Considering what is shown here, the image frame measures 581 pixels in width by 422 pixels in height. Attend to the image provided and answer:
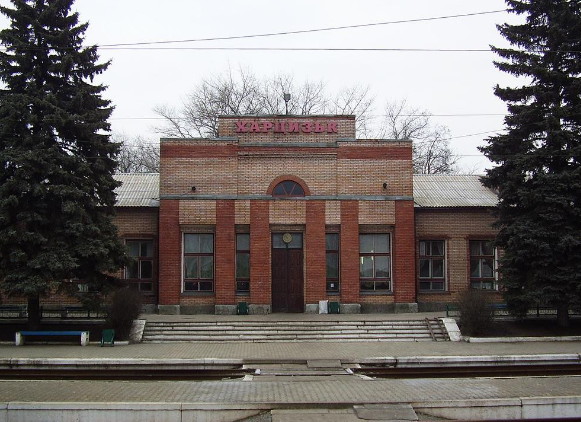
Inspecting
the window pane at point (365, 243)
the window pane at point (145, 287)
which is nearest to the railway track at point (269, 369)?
the window pane at point (365, 243)

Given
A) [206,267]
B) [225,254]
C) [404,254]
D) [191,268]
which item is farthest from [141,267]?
[404,254]

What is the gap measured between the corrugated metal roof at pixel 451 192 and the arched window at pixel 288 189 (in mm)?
5611

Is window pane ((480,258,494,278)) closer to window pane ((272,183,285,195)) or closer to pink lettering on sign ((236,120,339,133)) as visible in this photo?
pink lettering on sign ((236,120,339,133))

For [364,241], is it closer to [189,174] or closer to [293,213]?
[293,213]

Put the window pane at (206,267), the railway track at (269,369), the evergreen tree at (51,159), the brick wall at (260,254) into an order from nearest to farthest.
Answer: the railway track at (269,369) → the evergreen tree at (51,159) → the brick wall at (260,254) → the window pane at (206,267)

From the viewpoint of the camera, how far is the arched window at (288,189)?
957 inches

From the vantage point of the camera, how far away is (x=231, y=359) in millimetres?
15641

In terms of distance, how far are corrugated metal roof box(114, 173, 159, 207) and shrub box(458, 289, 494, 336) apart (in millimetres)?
13762

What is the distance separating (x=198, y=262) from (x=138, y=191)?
5667 millimetres

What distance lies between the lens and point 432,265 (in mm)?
25984

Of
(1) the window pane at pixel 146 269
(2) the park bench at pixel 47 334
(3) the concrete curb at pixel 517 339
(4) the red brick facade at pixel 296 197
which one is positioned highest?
(4) the red brick facade at pixel 296 197

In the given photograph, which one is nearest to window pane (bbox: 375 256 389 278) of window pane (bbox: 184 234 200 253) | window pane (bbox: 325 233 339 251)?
window pane (bbox: 325 233 339 251)

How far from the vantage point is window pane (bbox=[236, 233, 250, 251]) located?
957 inches

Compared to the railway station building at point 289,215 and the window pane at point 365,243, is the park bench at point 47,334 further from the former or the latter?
the window pane at point 365,243
